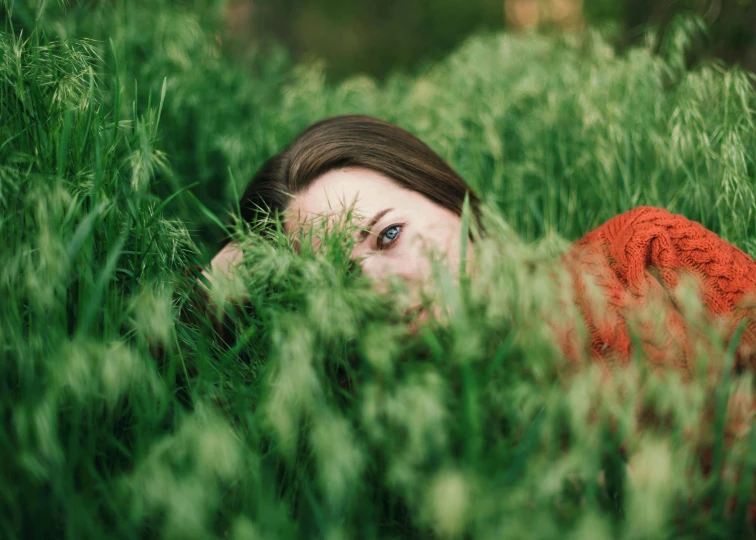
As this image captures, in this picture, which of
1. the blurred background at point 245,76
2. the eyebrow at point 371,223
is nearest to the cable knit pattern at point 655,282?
the eyebrow at point 371,223

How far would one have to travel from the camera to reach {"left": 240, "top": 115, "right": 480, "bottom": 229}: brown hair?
5.32ft

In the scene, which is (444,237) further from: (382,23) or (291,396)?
(382,23)

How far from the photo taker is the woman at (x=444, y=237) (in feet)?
3.52

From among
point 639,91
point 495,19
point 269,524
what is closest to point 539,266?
point 269,524

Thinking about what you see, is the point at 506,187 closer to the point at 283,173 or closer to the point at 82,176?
the point at 283,173

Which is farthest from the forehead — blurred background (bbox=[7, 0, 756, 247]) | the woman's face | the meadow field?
the meadow field

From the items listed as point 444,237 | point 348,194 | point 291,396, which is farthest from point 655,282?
point 291,396

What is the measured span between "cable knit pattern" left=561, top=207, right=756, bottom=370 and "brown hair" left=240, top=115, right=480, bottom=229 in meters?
0.45

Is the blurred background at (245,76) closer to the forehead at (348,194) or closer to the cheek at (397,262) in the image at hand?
the forehead at (348,194)

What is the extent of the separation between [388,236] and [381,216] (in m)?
0.06

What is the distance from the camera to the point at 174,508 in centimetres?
73

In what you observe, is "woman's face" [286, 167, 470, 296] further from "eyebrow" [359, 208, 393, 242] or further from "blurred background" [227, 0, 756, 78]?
"blurred background" [227, 0, 756, 78]

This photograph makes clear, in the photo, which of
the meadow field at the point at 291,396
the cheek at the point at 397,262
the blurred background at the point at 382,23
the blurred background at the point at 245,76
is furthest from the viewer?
the blurred background at the point at 382,23

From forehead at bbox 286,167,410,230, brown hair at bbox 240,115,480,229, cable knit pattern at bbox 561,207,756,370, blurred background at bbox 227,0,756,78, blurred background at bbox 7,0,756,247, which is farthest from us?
blurred background at bbox 227,0,756,78
